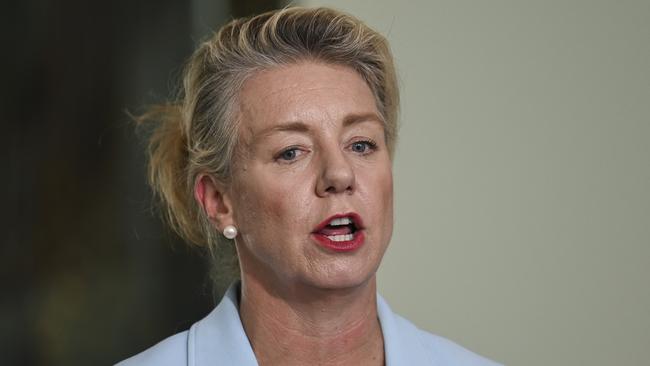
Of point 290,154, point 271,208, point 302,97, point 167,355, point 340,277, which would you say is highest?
point 302,97

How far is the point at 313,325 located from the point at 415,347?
9.8 inches

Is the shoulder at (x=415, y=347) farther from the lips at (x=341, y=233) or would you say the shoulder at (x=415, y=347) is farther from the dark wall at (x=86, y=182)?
the dark wall at (x=86, y=182)

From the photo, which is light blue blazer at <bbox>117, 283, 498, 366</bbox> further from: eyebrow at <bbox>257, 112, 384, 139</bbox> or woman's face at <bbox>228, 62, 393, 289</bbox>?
eyebrow at <bbox>257, 112, 384, 139</bbox>

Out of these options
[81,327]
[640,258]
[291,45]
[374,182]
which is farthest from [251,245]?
[640,258]

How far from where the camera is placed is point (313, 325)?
1.66 meters

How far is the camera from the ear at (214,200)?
5.72 ft

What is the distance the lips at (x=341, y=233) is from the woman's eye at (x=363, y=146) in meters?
0.15

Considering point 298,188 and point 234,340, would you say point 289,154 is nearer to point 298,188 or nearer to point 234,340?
point 298,188

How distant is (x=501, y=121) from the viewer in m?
2.29

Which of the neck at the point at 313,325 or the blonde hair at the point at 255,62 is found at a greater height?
the blonde hair at the point at 255,62

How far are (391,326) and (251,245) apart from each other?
1.09 feet

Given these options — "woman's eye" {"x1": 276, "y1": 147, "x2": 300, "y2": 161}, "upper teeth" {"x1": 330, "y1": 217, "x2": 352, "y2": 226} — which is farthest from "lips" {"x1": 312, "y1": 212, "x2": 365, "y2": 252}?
"woman's eye" {"x1": 276, "y1": 147, "x2": 300, "y2": 161}

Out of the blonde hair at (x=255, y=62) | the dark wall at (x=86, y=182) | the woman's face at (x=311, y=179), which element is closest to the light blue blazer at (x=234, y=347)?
the woman's face at (x=311, y=179)

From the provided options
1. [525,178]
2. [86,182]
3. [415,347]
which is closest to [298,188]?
[415,347]
